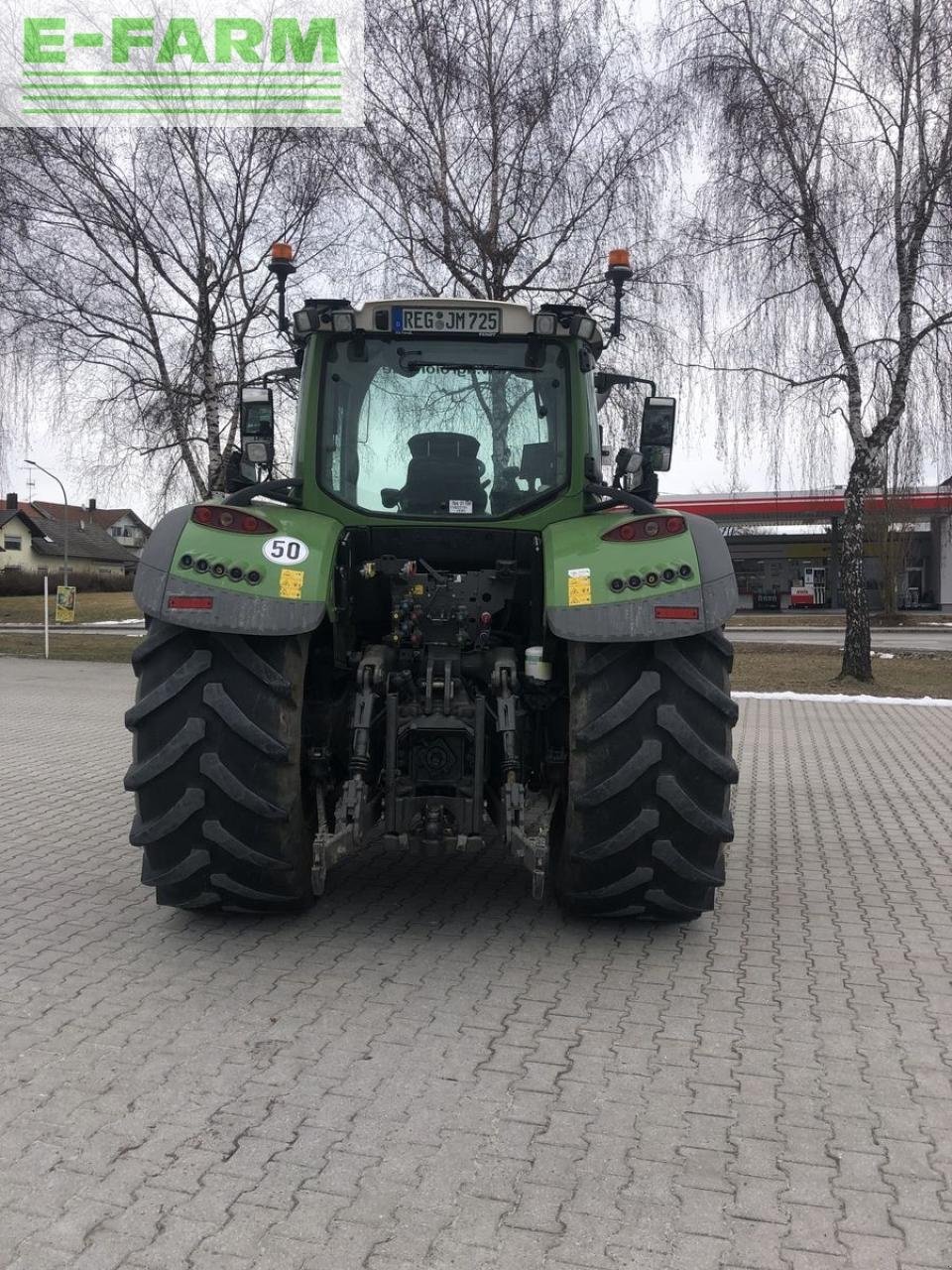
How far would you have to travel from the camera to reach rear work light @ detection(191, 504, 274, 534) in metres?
4.74

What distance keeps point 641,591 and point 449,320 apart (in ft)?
5.47

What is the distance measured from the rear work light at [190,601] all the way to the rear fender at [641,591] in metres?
1.31

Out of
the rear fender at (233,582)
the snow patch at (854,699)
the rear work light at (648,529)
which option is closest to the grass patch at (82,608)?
the snow patch at (854,699)

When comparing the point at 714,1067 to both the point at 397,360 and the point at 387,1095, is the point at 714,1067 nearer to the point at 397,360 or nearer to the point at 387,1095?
the point at 387,1095

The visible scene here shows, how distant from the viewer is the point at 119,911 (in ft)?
17.2

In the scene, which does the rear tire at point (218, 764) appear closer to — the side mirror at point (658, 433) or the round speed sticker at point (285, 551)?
the round speed sticker at point (285, 551)

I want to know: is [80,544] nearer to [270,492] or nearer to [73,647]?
[73,647]

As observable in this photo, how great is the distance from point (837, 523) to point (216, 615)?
41752mm

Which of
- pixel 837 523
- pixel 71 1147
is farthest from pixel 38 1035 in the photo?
pixel 837 523

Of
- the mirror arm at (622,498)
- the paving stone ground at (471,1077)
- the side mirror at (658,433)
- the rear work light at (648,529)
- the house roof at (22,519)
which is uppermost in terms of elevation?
the house roof at (22,519)

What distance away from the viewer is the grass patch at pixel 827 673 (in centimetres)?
1661

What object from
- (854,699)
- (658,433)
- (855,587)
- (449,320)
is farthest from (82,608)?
(449,320)

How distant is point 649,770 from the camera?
14.7 feet

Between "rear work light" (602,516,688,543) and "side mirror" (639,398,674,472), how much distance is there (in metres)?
1.24
